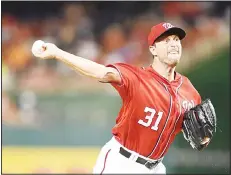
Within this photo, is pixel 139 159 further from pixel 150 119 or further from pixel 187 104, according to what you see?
pixel 187 104

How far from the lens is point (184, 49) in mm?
8641

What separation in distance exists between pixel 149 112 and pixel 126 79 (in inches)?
12.9

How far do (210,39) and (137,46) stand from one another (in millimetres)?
1096

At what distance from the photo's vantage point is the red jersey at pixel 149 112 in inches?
156

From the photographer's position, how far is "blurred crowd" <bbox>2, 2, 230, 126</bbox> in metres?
A: 8.57

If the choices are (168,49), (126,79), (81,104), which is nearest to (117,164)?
(126,79)

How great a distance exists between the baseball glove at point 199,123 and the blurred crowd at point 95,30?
4.12 m

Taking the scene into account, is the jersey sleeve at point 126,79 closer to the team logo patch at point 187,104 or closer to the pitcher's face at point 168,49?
the pitcher's face at point 168,49

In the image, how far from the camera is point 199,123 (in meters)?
4.16

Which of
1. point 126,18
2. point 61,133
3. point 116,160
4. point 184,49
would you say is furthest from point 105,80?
point 126,18

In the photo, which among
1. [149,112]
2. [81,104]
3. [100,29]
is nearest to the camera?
[149,112]

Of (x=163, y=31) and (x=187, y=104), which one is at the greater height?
(x=163, y=31)

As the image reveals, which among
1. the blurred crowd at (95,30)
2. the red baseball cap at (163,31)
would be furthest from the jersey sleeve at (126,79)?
the blurred crowd at (95,30)

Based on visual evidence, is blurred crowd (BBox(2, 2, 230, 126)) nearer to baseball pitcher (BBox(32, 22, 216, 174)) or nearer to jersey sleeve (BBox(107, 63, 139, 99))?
baseball pitcher (BBox(32, 22, 216, 174))
